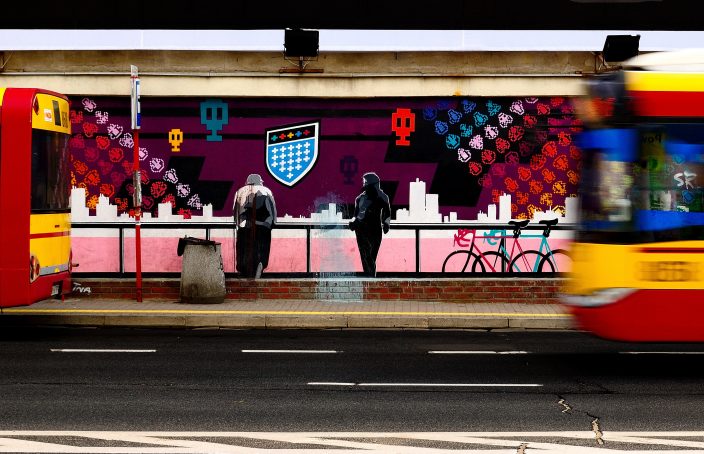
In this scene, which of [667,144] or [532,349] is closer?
[667,144]

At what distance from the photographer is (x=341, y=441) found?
24.7 feet

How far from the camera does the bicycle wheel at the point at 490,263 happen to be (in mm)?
18375

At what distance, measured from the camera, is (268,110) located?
1850 centimetres

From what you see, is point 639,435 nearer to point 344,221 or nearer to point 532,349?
point 532,349

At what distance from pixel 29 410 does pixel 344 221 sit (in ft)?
33.7

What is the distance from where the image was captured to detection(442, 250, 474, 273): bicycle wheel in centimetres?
1838

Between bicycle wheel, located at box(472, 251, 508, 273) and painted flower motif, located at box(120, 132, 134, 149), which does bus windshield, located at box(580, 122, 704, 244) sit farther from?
painted flower motif, located at box(120, 132, 134, 149)

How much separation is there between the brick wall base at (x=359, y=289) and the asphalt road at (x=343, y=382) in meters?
3.18

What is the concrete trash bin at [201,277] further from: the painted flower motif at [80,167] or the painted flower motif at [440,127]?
the painted flower motif at [440,127]

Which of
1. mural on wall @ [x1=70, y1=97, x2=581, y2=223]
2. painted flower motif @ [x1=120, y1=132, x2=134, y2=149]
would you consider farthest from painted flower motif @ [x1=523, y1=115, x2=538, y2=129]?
painted flower motif @ [x1=120, y1=132, x2=134, y2=149]

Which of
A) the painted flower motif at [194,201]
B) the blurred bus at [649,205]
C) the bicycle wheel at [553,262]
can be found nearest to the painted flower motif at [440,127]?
the bicycle wheel at [553,262]

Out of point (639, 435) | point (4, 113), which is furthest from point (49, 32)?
point (639, 435)

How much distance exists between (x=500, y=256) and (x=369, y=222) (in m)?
2.31

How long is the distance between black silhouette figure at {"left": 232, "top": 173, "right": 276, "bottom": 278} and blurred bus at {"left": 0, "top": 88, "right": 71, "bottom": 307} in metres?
4.62
